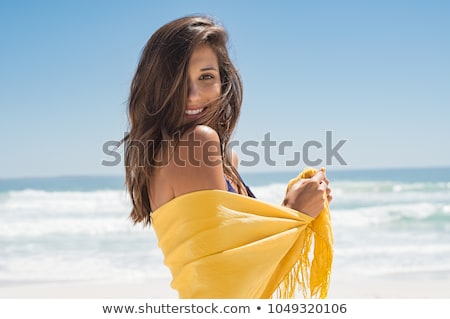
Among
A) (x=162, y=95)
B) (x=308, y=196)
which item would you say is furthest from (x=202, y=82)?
(x=308, y=196)

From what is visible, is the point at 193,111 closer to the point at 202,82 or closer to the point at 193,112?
the point at 193,112

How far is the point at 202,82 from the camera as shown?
212cm

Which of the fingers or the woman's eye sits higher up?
the woman's eye

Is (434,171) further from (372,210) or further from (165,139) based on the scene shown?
(165,139)

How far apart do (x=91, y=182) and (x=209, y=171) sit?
22.8 meters

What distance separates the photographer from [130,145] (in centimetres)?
217

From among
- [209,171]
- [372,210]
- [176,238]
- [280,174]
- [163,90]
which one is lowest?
[176,238]

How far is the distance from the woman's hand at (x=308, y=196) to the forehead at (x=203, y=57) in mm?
577

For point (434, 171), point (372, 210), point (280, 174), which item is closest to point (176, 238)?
point (372, 210)

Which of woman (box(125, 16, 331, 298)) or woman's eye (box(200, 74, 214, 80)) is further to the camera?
woman's eye (box(200, 74, 214, 80))

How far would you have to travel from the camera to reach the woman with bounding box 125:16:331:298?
1.96m

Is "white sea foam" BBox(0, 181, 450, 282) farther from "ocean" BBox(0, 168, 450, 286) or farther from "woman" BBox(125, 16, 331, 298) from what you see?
"woman" BBox(125, 16, 331, 298)

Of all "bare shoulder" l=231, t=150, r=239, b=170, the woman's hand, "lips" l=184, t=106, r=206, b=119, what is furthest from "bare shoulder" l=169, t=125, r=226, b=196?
"bare shoulder" l=231, t=150, r=239, b=170

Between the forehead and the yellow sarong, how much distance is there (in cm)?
50
